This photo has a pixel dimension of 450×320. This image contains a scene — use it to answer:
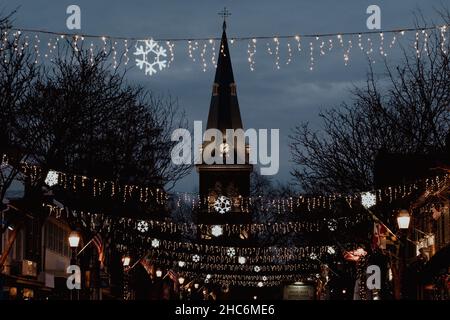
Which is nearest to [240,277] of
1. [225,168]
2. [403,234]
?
[225,168]

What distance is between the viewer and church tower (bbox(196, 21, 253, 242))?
151 m

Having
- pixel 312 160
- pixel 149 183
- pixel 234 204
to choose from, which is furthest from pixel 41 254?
pixel 234 204

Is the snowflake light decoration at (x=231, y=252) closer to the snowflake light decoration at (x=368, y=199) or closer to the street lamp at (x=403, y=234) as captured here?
the snowflake light decoration at (x=368, y=199)

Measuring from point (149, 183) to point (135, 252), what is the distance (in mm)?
17612

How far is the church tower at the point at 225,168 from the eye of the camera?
495 feet

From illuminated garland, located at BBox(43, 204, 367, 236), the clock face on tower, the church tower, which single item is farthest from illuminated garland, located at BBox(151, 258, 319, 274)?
the clock face on tower

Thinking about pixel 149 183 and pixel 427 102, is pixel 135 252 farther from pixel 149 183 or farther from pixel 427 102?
pixel 427 102

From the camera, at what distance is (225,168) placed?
160500 millimetres

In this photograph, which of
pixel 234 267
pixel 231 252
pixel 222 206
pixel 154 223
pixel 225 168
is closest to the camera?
pixel 154 223

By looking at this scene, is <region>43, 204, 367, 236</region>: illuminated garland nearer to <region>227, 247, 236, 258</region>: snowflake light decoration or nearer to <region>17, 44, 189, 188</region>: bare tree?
<region>17, 44, 189, 188</region>: bare tree

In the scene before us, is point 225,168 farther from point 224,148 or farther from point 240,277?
point 240,277

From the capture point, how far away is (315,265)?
111562 mm

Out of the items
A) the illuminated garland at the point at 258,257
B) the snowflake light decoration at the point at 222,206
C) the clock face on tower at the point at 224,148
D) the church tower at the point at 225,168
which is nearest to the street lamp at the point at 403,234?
the illuminated garland at the point at 258,257

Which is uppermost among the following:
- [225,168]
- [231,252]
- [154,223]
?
[225,168]
